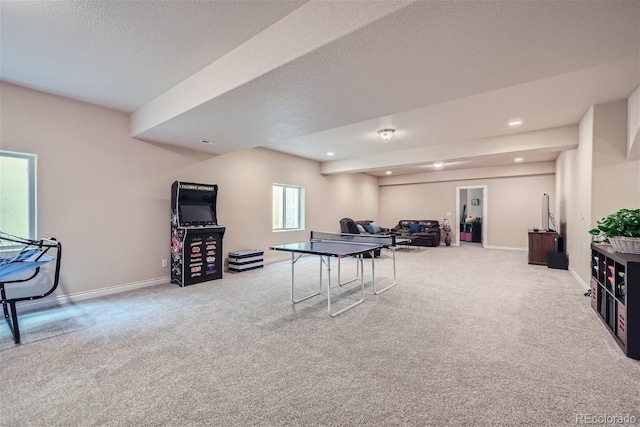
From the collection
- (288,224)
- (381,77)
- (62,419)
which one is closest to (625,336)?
(381,77)

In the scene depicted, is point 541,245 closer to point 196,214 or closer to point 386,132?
point 386,132

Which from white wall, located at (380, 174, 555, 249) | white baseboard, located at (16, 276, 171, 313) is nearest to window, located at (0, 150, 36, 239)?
white baseboard, located at (16, 276, 171, 313)

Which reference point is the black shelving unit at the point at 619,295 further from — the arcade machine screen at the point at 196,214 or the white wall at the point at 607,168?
the arcade machine screen at the point at 196,214

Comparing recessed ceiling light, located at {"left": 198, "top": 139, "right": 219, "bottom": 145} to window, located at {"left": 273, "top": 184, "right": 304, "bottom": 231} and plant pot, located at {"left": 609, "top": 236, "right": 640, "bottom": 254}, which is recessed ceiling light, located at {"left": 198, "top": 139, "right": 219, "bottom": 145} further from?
plant pot, located at {"left": 609, "top": 236, "right": 640, "bottom": 254}

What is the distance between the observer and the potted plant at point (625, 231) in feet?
8.01

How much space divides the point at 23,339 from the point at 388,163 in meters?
6.53

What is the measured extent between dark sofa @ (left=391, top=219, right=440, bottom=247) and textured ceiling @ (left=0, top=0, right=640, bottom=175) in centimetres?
549

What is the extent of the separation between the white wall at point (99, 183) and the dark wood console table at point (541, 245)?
253 inches

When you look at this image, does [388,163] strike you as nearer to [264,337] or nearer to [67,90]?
[264,337]

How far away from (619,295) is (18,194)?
6.36 m

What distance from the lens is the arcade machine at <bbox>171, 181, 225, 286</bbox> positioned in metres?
4.36

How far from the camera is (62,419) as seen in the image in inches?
61.9

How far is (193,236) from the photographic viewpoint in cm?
442

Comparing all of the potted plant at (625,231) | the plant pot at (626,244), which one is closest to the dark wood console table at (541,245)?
the potted plant at (625,231)
